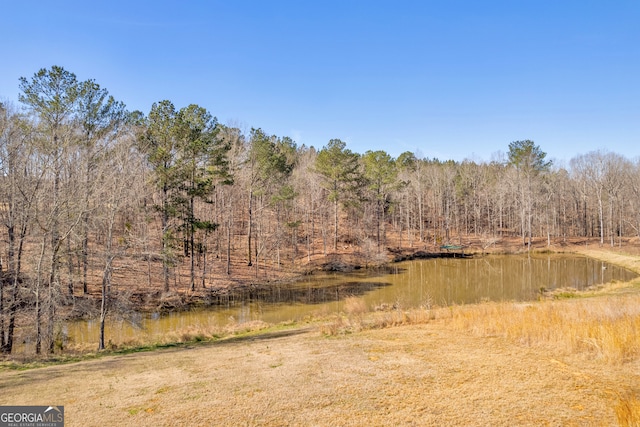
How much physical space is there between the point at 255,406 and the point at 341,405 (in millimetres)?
1419

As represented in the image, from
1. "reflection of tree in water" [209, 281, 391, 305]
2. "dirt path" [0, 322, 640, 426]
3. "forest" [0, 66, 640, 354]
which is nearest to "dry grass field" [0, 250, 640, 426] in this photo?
"dirt path" [0, 322, 640, 426]

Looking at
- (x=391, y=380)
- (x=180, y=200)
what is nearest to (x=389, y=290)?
(x=180, y=200)

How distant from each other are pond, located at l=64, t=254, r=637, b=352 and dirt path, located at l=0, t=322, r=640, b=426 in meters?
7.70

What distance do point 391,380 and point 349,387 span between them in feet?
2.76

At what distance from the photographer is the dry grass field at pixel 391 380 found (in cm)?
539

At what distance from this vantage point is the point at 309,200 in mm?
50312

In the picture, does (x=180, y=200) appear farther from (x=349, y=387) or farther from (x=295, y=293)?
(x=349, y=387)

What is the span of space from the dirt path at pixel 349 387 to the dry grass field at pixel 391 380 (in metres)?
0.03

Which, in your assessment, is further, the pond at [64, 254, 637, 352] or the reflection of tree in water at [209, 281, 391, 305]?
the reflection of tree in water at [209, 281, 391, 305]

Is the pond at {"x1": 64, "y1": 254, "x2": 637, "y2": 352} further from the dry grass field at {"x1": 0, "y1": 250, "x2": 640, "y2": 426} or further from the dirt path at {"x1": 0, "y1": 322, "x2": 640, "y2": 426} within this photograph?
the dirt path at {"x1": 0, "y1": 322, "x2": 640, "y2": 426}

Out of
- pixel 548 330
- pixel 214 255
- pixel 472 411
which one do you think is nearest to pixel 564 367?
pixel 548 330

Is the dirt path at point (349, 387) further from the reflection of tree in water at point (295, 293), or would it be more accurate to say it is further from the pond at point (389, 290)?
the reflection of tree in water at point (295, 293)

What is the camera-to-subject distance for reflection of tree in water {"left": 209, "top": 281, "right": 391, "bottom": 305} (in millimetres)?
25234

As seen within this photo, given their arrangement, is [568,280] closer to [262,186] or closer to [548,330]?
[548,330]
